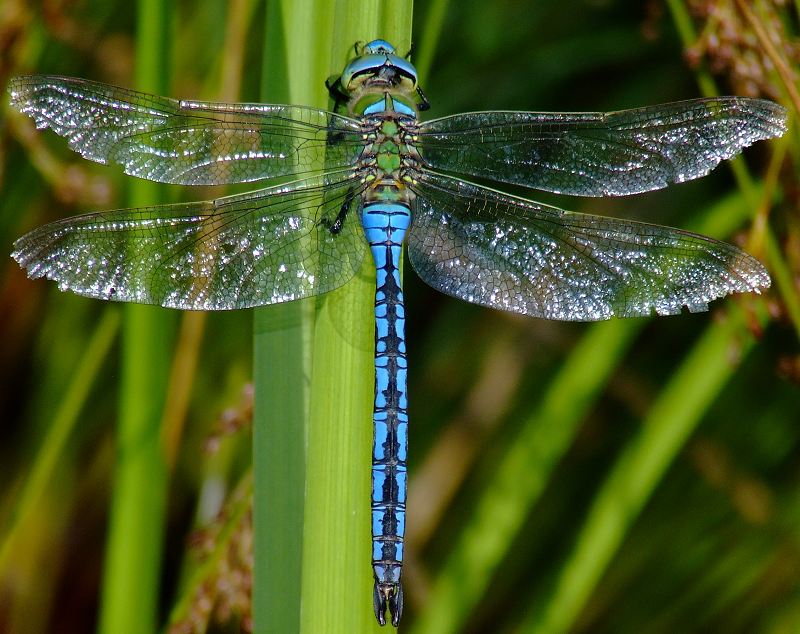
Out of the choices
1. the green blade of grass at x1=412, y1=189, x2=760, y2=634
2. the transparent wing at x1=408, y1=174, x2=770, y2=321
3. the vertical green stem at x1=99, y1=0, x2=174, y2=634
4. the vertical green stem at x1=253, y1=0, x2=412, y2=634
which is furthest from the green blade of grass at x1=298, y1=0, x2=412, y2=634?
the green blade of grass at x1=412, y1=189, x2=760, y2=634

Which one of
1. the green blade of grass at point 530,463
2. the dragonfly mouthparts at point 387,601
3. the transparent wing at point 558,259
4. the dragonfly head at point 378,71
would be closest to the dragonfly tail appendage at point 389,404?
the dragonfly mouthparts at point 387,601

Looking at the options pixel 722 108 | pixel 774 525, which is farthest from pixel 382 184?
pixel 774 525

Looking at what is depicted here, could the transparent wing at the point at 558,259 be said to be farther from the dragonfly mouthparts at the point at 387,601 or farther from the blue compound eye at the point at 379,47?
the dragonfly mouthparts at the point at 387,601

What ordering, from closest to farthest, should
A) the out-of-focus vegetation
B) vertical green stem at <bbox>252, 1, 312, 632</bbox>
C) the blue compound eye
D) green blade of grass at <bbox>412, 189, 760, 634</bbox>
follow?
vertical green stem at <bbox>252, 1, 312, 632</bbox>, the blue compound eye, green blade of grass at <bbox>412, 189, 760, 634</bbox>, the out-of-focus vegetation

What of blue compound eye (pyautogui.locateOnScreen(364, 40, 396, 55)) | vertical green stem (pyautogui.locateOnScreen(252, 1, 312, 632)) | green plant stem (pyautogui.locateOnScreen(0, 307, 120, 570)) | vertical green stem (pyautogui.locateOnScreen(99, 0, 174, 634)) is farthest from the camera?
green plant stem (pyautogui.locateOnScreen(0, 307, 120, 570))

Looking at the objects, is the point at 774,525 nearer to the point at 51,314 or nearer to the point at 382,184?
the point at 382,184

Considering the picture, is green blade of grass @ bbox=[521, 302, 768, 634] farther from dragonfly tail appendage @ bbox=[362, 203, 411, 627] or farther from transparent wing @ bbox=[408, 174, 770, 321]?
dragonfly tail appendage @ bbox=[362, 203, 411, 627]
